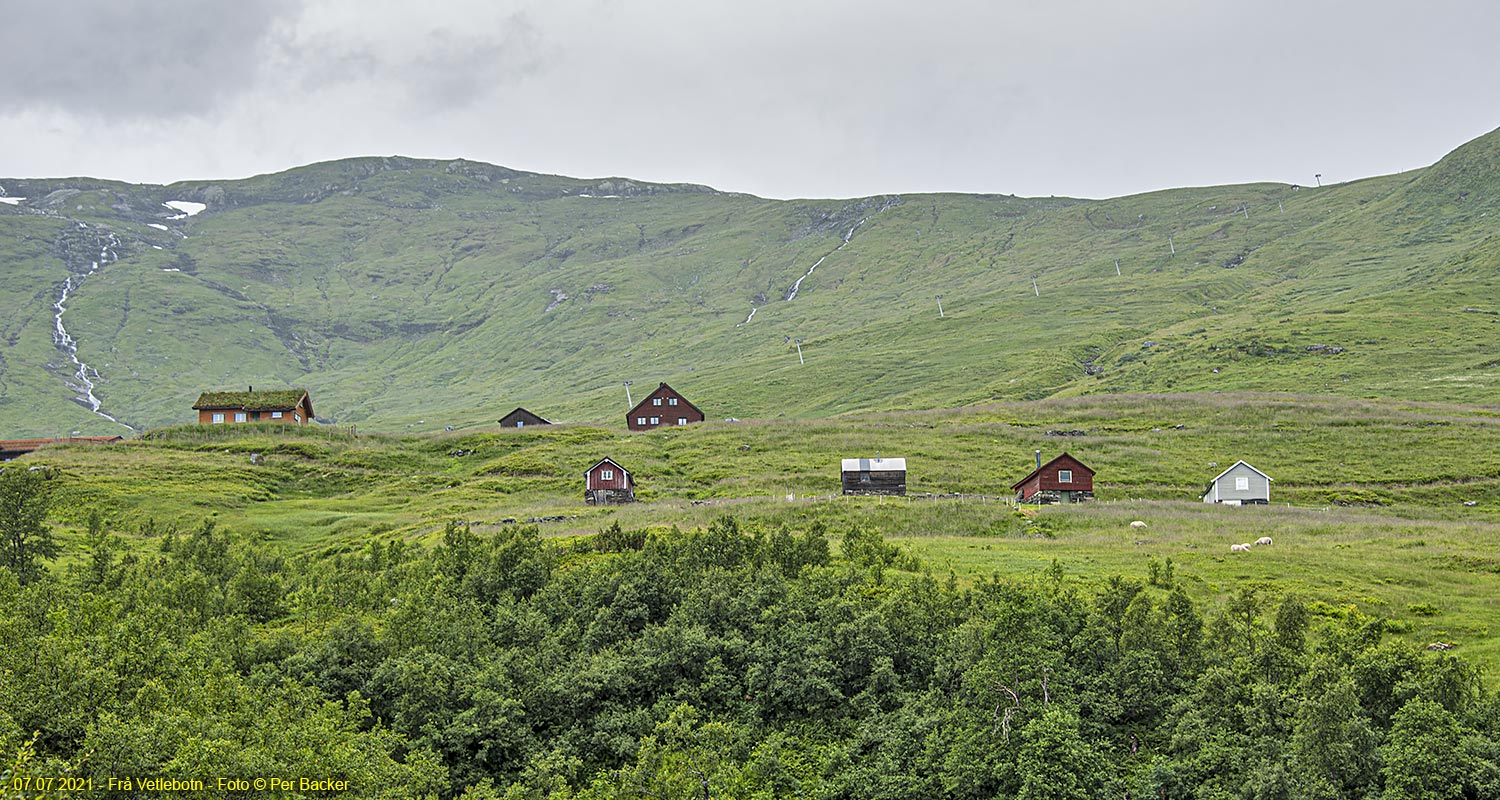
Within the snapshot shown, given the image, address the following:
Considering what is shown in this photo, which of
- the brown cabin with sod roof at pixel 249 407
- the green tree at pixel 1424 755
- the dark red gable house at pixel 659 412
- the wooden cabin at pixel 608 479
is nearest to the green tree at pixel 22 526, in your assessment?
the wooden cabin at pixel 608 479

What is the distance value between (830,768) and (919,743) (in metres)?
2.82

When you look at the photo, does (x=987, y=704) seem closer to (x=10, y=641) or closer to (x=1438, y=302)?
(x=10, y=641)

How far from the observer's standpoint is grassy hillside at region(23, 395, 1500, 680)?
4731cm

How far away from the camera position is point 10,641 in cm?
3039

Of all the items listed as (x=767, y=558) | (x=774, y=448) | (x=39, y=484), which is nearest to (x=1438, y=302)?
(x=774, y=448)

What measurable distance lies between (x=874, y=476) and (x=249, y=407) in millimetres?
78491

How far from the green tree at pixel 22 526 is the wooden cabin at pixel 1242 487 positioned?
72276 mm

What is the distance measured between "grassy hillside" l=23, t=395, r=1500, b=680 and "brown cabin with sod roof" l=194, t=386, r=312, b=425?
9.12 m

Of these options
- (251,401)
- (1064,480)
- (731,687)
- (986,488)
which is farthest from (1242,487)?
(251,401)

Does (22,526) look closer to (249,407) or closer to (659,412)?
(249,407)

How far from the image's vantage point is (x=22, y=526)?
151 feet

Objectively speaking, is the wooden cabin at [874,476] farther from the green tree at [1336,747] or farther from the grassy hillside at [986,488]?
the green tree at [1336,747]

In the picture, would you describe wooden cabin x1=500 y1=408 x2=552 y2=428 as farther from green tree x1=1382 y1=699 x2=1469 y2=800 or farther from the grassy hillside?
green tree x1=1382 y1=699 x2=1469 y2=800

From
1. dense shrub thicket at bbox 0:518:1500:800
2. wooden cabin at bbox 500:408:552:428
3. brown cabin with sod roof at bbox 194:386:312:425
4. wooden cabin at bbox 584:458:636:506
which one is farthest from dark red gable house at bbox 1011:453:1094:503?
brown cabin with sod roof at bbox 194:386:312:425
